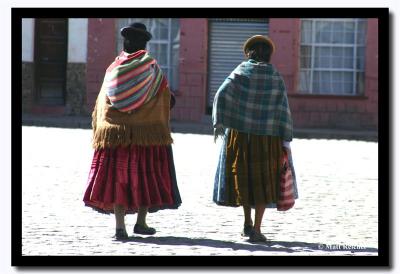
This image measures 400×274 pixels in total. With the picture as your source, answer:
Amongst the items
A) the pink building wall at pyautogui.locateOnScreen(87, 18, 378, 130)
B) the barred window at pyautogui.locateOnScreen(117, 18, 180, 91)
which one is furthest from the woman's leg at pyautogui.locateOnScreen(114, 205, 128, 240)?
the barred window at pyautogui.locateOnScreen(117, 18, 180, 91)

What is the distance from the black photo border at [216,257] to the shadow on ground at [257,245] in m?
0.65

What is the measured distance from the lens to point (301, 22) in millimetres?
23359

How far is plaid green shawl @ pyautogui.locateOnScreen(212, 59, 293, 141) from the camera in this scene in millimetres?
8453

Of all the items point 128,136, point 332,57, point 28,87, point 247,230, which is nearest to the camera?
point 128,136

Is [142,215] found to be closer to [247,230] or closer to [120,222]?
[120,222]

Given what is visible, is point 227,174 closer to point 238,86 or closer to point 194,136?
point 238,86

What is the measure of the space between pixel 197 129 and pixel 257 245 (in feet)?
42.4

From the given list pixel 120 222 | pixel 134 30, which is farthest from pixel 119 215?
pixel 134 30

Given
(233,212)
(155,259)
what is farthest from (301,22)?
(155,259)

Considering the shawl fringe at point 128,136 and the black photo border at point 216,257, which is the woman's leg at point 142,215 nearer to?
the shawl fringe at point 128,136

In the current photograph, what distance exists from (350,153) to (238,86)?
9216 mm

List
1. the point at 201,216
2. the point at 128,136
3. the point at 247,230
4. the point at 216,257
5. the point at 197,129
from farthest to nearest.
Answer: the point at 197,129
the point at 201,216
the point at 247,230
the point at 128,136
the point at 216,257

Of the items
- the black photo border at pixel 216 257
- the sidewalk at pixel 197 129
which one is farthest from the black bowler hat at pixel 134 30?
the sidewalk at pixel 197 129

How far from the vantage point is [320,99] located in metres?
22.9
